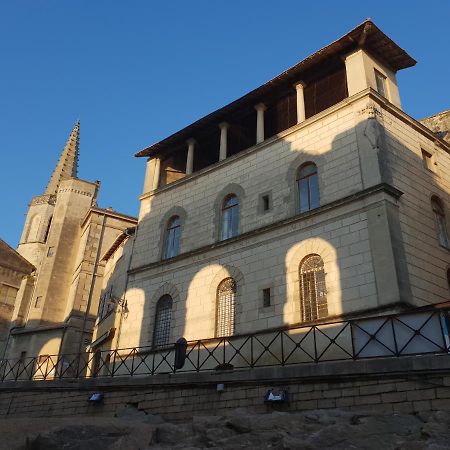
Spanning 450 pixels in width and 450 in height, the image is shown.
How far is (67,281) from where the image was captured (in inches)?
1422

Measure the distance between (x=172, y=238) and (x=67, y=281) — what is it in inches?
643

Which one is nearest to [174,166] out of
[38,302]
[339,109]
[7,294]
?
[339,109]

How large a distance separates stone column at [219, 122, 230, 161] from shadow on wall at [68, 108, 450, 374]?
70 centimetres

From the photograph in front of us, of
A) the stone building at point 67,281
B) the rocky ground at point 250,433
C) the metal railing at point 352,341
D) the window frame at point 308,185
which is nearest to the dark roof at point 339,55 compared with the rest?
the window frame at point 308,185

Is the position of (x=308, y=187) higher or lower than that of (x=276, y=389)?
higher

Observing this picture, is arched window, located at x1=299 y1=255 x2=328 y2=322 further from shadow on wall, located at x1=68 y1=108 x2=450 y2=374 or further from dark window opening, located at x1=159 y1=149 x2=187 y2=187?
dark window opening, located at x1=159 y1=149 x2=187 y2=187

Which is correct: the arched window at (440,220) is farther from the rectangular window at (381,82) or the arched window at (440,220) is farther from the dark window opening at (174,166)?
the dark window opening at (174,166)

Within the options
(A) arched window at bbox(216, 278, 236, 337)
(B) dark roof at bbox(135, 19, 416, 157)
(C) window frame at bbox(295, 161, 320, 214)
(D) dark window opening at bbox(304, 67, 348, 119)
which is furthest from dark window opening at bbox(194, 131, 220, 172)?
(A) arched window at bbox(216, 278, 236, 337)

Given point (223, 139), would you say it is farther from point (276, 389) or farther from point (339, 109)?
point (276, 389)

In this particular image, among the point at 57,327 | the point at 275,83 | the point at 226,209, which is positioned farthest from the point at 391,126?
the point at 57,327

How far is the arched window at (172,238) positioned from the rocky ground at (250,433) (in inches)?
433

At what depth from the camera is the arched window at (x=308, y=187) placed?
18.2 metres

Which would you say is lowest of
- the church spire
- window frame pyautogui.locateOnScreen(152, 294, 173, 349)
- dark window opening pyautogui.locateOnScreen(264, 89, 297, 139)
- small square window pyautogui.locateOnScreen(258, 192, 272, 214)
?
window frame pyautogui.locateOnScreen(152, 294, 173, 349)

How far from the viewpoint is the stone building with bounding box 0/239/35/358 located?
32.2m
